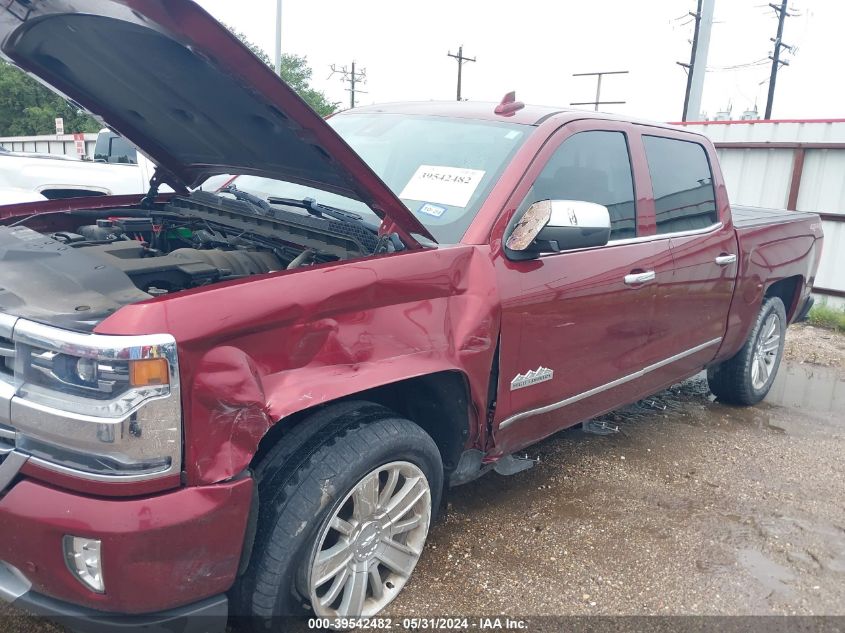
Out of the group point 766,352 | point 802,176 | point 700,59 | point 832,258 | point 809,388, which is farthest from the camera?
point 700,59

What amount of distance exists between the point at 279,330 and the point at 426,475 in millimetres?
887

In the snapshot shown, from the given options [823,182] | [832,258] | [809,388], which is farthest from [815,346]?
[823,182]

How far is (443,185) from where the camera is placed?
2.78 m

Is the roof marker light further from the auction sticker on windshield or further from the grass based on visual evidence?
the grass

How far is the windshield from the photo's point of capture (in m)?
2.66

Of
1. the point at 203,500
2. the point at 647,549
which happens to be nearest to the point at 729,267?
the point at 647,549

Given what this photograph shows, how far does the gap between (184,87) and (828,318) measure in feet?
28.0

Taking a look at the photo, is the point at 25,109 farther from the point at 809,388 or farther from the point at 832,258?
the point at 809,388

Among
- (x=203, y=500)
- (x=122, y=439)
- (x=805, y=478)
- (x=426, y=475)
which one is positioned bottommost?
(x=805, y=478)

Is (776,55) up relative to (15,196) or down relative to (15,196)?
up

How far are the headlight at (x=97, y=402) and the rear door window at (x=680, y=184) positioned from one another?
8.78 ft

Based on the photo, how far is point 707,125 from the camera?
35.5ft

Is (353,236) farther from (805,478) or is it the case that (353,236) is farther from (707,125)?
(707,125)

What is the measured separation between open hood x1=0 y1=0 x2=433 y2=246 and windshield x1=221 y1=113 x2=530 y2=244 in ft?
0.81
